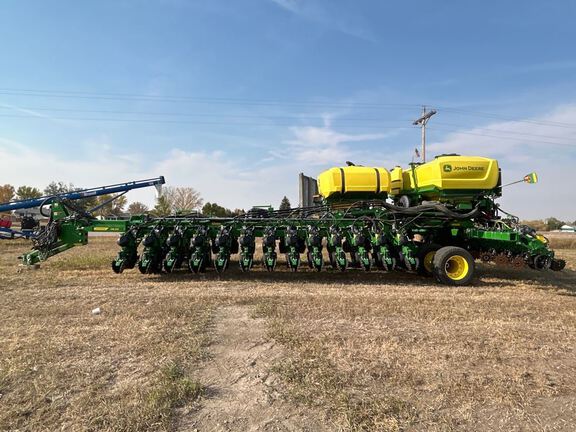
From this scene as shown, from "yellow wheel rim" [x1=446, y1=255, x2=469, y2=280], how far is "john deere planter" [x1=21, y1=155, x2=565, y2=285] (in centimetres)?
2

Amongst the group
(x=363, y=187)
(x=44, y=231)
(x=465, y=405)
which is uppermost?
(x=363, y=187)

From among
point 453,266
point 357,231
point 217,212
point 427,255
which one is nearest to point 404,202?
point 427,255

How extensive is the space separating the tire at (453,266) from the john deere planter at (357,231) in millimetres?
21

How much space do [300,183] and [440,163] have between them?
406 centimetres

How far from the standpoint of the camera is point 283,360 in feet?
12.6

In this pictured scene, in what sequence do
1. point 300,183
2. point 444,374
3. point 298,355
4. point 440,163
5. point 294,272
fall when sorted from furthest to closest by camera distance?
point 300,183 → point 294,272 → point 440,163 → point 298,355 → point 444,374

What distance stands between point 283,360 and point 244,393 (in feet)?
2.29

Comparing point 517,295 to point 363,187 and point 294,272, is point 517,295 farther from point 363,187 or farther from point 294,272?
point 294,272

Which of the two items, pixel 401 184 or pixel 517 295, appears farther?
pixel 401 184

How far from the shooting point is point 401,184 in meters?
9.84

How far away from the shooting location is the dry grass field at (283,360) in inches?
112

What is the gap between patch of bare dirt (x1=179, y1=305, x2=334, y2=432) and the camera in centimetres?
276

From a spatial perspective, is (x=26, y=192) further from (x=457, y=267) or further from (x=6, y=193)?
(x=457, y=267)

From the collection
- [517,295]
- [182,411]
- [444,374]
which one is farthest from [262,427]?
[517,295]
